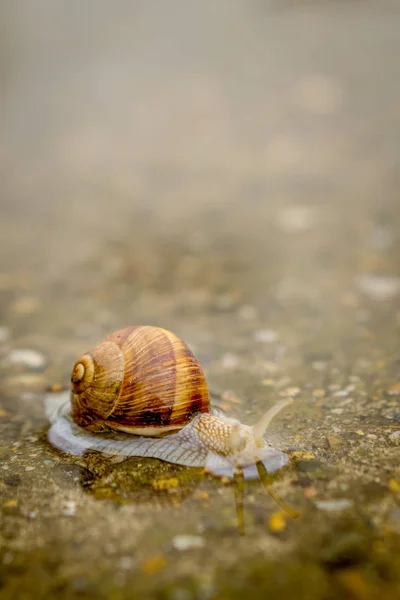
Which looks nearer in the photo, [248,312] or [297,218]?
[248,312]

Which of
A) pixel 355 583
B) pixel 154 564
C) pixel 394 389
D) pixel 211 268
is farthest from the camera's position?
pixel 211 268

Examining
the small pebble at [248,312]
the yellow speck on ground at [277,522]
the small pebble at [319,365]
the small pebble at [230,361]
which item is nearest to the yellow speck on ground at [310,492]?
the yellow speck on ground at [277,522]

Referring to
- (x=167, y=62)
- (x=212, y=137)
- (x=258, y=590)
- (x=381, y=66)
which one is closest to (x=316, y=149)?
(x=212, y=137)

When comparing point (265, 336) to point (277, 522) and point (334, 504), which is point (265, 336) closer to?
point (334, 504)

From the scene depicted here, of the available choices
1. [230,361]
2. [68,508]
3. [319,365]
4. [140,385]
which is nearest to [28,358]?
[230,361]

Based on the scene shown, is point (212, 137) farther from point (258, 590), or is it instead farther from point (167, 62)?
point (258, 590)

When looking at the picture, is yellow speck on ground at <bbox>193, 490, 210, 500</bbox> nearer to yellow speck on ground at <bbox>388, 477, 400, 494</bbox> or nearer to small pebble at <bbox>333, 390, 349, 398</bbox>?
yellow speck on ground at <bbox>388, 477, 400, 494</bbox>
